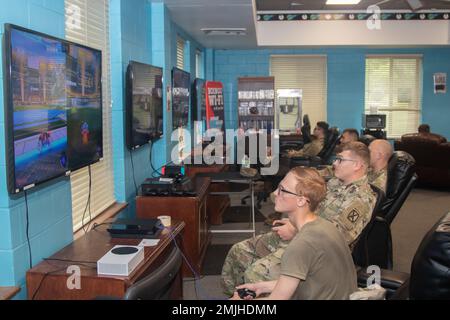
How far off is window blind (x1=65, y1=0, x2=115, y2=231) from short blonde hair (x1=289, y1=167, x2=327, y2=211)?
156cm

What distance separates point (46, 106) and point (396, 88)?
8.74 metres

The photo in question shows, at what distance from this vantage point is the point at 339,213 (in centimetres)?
287

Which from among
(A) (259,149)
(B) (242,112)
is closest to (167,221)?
(A) (259,149)

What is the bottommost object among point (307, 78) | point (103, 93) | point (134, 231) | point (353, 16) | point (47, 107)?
point (134, 231)

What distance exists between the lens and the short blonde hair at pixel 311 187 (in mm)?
2121

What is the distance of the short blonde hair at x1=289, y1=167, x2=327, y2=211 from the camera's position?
6.96ft

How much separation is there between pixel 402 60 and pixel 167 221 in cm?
801

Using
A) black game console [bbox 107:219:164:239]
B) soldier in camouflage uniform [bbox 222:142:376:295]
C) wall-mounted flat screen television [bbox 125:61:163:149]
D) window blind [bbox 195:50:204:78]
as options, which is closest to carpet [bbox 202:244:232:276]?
soldier in camouflage uniform [bbox 222:142:376:295]

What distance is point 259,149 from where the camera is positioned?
7.73m

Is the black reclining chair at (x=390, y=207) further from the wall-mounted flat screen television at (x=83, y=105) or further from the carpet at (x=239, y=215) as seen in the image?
the carpet at (x=239, y=215)

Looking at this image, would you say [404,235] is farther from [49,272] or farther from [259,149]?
[49,272]

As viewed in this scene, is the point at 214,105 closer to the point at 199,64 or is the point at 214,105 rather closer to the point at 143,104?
the point at 199,64

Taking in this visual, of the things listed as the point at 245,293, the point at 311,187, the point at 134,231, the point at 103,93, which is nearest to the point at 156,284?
the point at 245,293

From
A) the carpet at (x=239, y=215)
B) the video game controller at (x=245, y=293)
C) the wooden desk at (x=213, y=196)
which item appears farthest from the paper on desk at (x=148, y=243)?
the carpet at (x=239, y=215)
